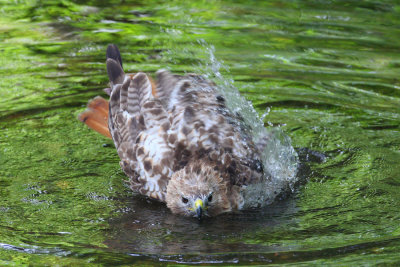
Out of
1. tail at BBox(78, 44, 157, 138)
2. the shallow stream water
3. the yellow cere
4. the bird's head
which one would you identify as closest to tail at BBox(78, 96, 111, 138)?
tail at BBox(78, 44, 157, 138)

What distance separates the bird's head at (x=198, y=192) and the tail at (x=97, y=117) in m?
1.31

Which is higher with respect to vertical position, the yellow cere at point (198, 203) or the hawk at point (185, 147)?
the hawk at point (185, 147)

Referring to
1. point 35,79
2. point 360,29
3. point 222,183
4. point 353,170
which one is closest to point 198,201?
point 222,183

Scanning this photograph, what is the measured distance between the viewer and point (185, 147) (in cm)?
556

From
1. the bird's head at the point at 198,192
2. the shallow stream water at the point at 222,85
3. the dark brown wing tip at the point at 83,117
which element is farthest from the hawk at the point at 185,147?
the dark brown wing tip at the point at 83,117

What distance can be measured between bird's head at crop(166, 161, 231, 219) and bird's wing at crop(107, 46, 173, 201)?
0.56 feet

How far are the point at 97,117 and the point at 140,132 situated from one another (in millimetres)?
803

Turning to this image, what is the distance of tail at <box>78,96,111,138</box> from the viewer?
21.2ft

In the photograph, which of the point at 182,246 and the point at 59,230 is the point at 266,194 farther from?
the point at 59,230

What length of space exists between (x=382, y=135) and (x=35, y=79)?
403 cm

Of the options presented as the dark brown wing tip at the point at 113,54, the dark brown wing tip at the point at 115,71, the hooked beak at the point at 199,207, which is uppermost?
the dark brown wing tip at the point at 113,54

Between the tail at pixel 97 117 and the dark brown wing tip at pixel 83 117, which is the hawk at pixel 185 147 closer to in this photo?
the tail at pixel 97 117

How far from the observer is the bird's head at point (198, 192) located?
5.27 metres

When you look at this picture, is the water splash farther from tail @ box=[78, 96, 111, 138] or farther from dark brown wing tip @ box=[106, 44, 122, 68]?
tail @ box=[78, 96, 111, 138]
